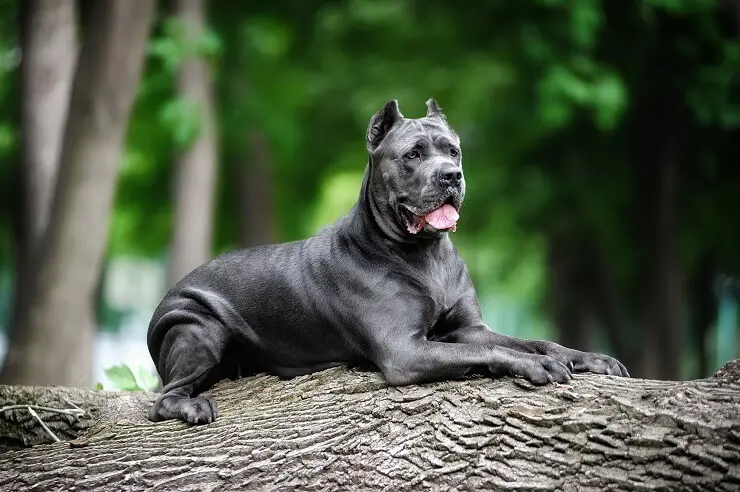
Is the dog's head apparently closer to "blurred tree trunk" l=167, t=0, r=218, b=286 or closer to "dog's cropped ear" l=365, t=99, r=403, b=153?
"dog's cropped ear" l=365, t=99, r=403, b=153

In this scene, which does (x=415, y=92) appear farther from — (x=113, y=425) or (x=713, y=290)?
(x=113, y=425)

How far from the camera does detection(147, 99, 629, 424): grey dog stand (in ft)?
17.4

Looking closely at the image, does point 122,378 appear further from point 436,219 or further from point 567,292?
point 567,292

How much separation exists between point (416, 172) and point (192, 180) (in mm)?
8418

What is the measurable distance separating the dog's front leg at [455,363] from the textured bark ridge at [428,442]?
0.20ft

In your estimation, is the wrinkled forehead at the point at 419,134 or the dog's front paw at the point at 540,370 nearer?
the dog's front paw at the point at 540,370

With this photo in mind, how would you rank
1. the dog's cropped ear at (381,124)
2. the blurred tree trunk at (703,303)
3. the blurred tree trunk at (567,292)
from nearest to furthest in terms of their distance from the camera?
the dog's cropped ear at (381,124), the blurred tree trunk at (567,292), the blurred tree trunk at (703,303)

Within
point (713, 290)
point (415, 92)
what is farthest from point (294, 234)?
point (713, 290)

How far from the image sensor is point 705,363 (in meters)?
20.0

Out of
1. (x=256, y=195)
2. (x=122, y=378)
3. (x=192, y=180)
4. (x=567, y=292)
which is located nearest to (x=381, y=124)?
(x=122, y=378)

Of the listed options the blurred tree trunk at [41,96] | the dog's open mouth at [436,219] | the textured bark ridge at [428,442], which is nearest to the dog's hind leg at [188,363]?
the textured bark ridge at [428,442]

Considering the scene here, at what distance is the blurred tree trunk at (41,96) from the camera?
464 inches

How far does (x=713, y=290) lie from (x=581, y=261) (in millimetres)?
3539

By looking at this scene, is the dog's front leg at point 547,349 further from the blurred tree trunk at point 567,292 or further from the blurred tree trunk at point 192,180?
the blurred tree trunk at point 567,292
